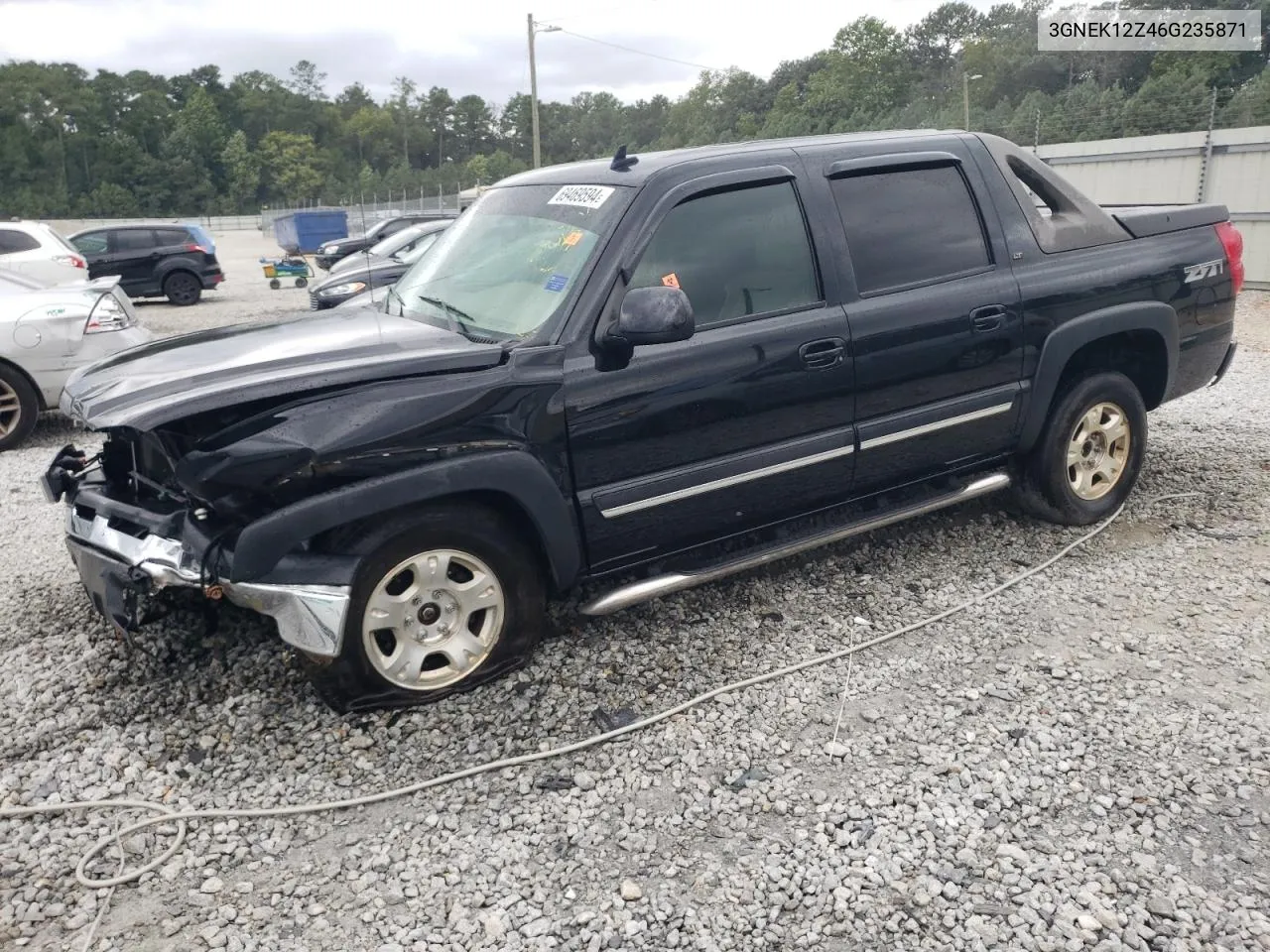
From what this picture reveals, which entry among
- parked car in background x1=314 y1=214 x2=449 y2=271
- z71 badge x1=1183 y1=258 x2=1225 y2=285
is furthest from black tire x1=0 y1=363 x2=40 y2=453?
parked car in background x1=314 y1=214 x2=449 y2=271

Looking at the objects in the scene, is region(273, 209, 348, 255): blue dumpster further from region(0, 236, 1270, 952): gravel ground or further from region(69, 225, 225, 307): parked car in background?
region(0, 236, 1270, 952): gravel ground

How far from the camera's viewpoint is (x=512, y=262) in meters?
3.69

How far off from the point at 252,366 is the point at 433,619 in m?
1.00

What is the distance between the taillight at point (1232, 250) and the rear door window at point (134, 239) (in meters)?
17.4

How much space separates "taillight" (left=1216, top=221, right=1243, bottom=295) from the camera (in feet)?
15.8

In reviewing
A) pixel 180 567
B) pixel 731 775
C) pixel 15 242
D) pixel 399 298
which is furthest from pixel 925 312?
pixel 15 242

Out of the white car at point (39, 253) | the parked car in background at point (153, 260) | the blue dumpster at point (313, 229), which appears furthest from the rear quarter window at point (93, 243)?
the blue dumpster at point (313, 229)

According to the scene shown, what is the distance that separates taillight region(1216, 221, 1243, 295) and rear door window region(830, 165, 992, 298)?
1.58m

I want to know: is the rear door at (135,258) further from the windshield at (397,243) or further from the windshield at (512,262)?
the windshield at (512,262)

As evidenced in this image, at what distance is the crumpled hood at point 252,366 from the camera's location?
9.51 ft

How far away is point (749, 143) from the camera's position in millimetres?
3936

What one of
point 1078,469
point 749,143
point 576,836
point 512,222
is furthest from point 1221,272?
point 576,836

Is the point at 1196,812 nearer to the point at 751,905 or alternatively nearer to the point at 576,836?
the point at 751,905

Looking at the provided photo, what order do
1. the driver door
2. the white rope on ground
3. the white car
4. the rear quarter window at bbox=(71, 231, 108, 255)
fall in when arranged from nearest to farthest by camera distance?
the white rope on ground → the driver door → the white car → the rear quarter window at bbox=(71, 231, 108, 255)
